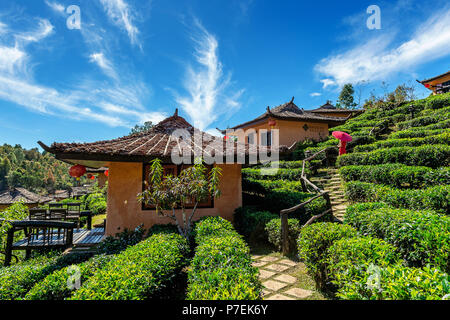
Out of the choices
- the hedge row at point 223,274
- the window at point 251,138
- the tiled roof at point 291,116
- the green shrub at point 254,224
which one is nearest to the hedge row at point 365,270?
the hedge row at point 223,274

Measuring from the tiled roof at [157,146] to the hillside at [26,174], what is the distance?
203 feet

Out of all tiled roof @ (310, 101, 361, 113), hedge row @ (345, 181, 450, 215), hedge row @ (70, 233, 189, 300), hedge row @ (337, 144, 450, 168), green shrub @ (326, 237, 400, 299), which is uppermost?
tiled roof @ (310, 101, 361, 113)

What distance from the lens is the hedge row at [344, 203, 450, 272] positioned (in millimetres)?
3102

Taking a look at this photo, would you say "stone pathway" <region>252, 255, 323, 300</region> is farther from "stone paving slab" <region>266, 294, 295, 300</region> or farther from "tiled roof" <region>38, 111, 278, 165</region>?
"tiled roof" <region>38, 111, 278, 165</region>

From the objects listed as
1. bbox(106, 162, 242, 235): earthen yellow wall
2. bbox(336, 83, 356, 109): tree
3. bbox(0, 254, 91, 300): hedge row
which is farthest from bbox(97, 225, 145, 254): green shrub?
bbox(336, 83, 356, 109): tree

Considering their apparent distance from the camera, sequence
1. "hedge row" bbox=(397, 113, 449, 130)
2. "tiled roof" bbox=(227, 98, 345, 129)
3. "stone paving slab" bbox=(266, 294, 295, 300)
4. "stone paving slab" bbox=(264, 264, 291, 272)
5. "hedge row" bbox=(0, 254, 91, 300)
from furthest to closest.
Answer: "tiled roof" bbox=(227, 98, 345, 129) < "hedge row" bbox=(397, 113, 449, 130) < "stone paving slab" bbox=(264, 264, 291, 272) < "stone paving slab" bbox=(266, 294, 295, 300) < "hedge row" bbox=(0, 254, 91, 300)

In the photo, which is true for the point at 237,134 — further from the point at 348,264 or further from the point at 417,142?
the point at 348,264

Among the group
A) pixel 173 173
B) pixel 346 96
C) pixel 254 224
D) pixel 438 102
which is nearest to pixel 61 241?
pixel 173 173

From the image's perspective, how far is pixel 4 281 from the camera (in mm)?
3797

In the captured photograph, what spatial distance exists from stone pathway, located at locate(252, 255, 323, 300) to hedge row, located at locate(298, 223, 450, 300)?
36 cm

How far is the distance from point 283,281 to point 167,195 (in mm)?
3453

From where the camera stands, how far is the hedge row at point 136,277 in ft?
8.44

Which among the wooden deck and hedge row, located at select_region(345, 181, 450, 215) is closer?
hedge row, located at select_region(345, 181, 450, 215)
